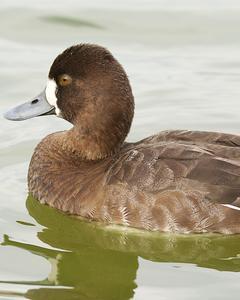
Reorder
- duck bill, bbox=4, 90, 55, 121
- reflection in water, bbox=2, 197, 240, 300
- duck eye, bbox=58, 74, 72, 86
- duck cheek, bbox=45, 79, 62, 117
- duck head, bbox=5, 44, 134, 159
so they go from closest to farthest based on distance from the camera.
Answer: reflection in water, bbox=2, 197, 240, 300 → duck head, bbox=5, 44, 134, 159 → duck eye, bbox=58, 74, 72, 86 → duck cheek, bbox=45, 79, 62, 117 → duck bill, bbox=4, 90, 55, 121

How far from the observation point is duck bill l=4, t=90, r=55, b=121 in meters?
7.94

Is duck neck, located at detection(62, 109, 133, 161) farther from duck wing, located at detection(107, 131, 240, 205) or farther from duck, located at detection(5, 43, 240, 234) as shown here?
duck wing, located at detection(107, 131, 240, 205)

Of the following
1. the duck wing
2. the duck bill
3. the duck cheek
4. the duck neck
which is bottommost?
the duck wing

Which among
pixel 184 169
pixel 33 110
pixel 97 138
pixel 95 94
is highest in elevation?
pixel 95 94

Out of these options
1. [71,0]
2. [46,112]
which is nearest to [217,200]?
[46,112]

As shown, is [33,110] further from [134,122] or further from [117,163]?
[134,122]

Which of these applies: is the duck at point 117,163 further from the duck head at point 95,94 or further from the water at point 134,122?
the water at point 134,122

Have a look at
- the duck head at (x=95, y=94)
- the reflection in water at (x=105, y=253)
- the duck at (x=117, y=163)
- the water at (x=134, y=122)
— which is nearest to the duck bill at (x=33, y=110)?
the duck at (x=117, y=163)

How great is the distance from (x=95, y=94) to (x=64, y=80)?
0.27m

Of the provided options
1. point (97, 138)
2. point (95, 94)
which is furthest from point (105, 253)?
point (95, 94)

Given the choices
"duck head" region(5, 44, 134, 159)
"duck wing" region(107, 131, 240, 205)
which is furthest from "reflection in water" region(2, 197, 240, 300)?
"duck head" region(5, 44, 134, 159)

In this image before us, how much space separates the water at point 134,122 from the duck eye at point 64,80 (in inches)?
36.0

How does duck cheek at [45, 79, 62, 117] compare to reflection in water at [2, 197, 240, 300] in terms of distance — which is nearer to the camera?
reflection in water at [2, 197, 240, 300]

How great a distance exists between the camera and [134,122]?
9117mm
